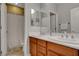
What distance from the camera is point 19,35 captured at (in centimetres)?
176

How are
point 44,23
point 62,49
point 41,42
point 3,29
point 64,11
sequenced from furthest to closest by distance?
1. point 3,29
2. point 44,23
3. point 41,42
4. point 64,11
5. point 62,49

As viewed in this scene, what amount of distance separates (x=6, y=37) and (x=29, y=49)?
0.55m

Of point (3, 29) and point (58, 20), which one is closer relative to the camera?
point (58, 20)

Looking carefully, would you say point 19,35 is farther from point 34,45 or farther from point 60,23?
point 60,23

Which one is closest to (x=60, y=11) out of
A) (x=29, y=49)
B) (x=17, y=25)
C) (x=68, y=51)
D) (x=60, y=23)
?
(x=60, y=23)

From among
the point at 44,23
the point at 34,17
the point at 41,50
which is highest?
the point at 34,17

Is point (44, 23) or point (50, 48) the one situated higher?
point (44, 23)

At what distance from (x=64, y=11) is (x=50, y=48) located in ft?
2.12

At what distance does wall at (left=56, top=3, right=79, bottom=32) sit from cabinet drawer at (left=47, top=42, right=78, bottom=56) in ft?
1.28

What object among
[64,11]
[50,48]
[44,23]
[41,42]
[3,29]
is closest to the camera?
[50,48]

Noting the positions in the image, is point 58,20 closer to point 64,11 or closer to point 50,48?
point 64,11

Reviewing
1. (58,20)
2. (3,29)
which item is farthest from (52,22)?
(3,29)

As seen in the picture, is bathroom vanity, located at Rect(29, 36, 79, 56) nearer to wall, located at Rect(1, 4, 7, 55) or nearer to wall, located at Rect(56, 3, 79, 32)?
wall, located at Rect(56, 3, 79, 32)

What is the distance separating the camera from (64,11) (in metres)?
1.48
